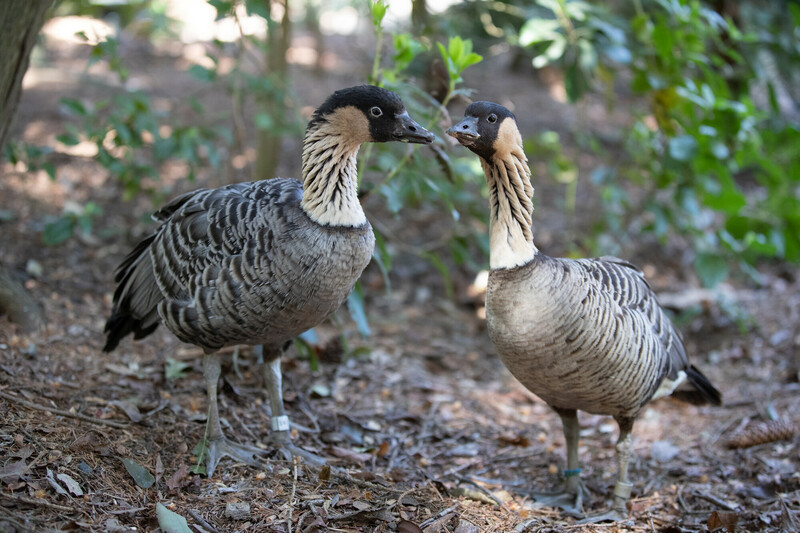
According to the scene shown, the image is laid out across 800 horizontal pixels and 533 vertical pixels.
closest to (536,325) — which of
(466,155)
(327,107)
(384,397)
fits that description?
(327,107)

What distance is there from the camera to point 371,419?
5.88 meters

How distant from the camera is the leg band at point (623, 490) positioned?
483cm

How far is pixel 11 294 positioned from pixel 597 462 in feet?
16.7

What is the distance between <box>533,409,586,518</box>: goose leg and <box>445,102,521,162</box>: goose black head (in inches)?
83.5

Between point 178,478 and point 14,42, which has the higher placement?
point 14,42

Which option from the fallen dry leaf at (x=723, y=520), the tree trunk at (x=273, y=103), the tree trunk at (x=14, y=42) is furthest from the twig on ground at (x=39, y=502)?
the tree trunk at (x=273, y=103)

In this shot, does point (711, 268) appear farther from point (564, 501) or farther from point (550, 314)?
point (550, 314)

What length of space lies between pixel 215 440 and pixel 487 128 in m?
2.80

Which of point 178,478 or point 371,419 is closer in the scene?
point 178,478

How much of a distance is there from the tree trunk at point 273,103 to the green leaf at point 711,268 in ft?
16.2

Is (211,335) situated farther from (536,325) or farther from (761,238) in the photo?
(761,238)

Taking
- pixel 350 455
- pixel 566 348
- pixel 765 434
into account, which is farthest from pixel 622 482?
pixel 350 455

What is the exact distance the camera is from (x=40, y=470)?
12.6 ft

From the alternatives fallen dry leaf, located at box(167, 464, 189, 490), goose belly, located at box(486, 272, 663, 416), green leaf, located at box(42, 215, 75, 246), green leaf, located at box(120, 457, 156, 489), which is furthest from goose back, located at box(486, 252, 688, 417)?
green leaf, located at box(42, 215, 75, 246)
